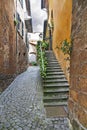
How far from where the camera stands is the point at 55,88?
22.2 feet

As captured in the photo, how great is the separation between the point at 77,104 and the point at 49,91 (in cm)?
317

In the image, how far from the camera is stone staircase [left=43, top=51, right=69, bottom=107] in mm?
6023

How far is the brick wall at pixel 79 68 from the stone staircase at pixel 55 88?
2.29m

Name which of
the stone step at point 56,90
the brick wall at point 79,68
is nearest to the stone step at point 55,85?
the stone step at point 56,90

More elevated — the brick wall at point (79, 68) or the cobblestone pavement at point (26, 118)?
the brick wall at point (79, 68)

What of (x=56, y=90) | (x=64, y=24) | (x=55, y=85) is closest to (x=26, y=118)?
(x=56, y=90)

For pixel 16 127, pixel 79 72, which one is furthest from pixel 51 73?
pixel 79 72

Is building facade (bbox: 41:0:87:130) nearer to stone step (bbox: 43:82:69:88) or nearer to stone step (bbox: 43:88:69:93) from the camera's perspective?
stone step (bbox: 43:88:69:93)

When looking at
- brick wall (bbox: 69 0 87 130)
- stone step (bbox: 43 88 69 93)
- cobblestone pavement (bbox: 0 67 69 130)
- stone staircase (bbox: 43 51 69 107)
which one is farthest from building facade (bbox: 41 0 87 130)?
stone step (bbox: 43 88 69 93)

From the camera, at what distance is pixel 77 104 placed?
3328 millimetres

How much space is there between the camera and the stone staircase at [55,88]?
237 inches

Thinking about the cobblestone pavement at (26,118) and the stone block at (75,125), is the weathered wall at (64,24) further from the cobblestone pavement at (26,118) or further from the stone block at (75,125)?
the stone block at (75,125)

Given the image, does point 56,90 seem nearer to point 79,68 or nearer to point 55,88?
point 55,88

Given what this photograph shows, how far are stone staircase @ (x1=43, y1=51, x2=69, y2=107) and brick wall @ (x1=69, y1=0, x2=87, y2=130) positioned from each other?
229 cm
